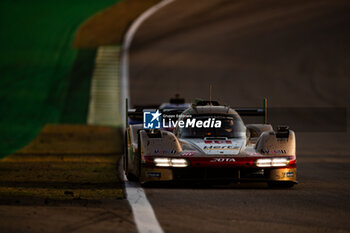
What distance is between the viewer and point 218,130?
13.7m

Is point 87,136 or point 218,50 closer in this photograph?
point 87,136

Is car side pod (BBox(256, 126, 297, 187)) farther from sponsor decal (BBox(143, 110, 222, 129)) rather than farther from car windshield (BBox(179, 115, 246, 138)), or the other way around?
sponsor decal (BBox(143, 110, 222, 129))

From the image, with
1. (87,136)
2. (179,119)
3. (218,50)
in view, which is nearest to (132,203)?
(179,119)

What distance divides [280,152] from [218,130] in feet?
4.55

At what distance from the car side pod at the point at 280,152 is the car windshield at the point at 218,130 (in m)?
0.81

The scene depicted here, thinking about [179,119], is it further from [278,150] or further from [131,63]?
[131,63]

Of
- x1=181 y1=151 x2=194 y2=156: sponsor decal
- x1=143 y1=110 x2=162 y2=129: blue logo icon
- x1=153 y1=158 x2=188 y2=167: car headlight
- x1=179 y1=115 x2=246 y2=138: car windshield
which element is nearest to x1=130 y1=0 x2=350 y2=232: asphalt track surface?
x1=153 y1=158 x2=188 y2=167: car headlight

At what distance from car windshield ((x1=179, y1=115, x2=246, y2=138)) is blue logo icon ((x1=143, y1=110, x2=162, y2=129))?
0.47 metres

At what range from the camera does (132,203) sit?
1016 centimetres

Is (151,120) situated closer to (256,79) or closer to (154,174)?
(154,174)

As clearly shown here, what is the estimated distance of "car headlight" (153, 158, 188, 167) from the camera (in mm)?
12312

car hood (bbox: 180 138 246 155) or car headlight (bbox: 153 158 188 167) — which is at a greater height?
car hood (bbox: 180 138 246 155)

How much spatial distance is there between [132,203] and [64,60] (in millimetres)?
29342

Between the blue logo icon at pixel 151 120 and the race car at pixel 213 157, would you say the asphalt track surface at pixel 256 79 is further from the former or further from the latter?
the blue logo icon at pixel 151 120
